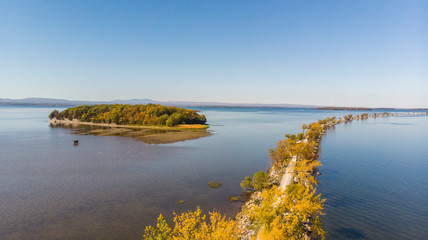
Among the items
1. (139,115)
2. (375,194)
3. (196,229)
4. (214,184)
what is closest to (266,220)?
(196,229)

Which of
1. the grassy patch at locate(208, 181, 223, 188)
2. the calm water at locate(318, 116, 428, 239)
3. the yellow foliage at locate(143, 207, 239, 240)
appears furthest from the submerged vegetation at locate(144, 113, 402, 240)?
the grassy patch at locate(208, 181, 223, 188)

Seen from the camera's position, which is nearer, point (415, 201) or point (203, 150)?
point (415, 201)

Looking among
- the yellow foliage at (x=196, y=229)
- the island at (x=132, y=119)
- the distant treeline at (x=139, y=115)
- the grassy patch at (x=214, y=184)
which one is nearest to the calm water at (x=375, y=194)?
the yellow foliage at (x=196, y=229)

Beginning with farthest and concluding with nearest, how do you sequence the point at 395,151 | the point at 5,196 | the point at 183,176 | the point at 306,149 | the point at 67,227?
the point at 395,151
the point at 306,149
the point at 183,176
the point at 5,196
the point at 67,227

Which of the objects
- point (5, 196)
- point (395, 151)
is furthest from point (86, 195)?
point (395, 151)

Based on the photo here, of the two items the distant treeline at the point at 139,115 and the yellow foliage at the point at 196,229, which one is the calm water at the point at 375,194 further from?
the distant treeline at the point at 139,115

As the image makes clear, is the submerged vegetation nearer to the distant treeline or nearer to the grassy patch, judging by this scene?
the grassy patch

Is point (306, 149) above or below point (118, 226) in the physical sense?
above

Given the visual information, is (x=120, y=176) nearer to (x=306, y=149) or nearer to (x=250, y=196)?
(x=250, y=196)
